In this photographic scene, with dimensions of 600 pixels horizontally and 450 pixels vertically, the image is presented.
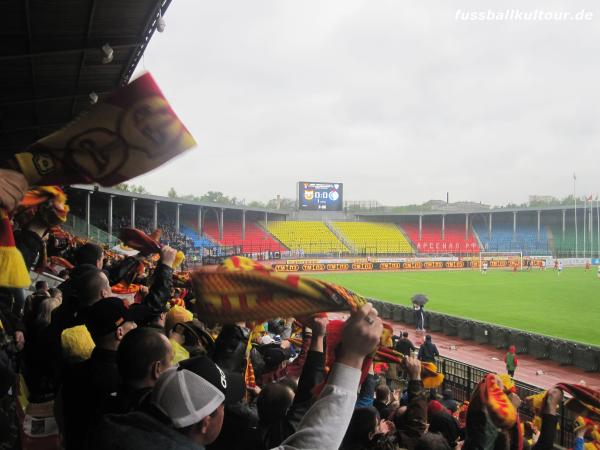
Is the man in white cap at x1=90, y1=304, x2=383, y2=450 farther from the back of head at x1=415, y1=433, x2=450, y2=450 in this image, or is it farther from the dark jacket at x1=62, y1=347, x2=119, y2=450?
the back of head at x1=415, y1=433, x2=450, y2=450

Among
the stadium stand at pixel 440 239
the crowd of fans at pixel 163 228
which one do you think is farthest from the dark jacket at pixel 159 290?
the stadium stand at pixel 440 239

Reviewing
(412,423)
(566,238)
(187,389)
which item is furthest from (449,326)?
(566,238)

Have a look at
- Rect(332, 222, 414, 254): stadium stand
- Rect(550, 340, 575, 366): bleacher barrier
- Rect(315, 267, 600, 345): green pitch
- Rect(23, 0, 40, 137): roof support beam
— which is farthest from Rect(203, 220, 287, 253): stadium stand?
Rect(550, 340, 575, 366): bleacher barrier

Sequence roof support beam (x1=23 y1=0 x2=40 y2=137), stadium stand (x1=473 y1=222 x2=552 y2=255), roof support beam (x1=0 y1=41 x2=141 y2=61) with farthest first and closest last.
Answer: stadium stand (x1=473 y1=222 x2=552 y2=255), roof support beam (x1=0 y1=41 x2=141 y2=61), roof support beam (x1=23 y1=0 x2=40 y2=137)

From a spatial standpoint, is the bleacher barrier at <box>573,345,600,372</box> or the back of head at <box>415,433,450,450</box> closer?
the back of head at <box>415,433,450,450</box>

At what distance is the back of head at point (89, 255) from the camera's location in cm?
498

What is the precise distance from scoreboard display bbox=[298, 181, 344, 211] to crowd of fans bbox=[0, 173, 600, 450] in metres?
58.3

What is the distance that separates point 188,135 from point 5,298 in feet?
8.69

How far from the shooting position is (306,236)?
2441 inches

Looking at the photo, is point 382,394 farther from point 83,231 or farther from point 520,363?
point 83,231

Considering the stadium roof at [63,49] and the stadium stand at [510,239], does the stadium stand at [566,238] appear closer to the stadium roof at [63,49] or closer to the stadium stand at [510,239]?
the stadium stand at [510,239]

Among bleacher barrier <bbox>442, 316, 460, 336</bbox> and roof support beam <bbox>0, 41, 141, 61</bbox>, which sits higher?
roof support beam <bbox>0, 41, 141, 61</bbox>

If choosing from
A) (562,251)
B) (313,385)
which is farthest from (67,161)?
(562,251)

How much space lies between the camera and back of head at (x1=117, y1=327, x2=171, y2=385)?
91.9 inches
